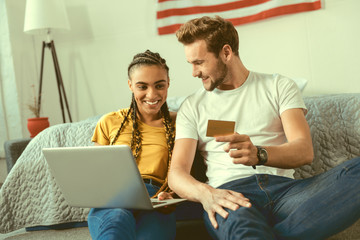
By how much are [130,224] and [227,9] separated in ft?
5.85

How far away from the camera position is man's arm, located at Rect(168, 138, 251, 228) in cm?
118

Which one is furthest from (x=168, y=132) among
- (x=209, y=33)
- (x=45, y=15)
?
(x=45, y=15)

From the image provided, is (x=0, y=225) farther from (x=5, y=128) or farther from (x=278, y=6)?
(x=278, y=6)

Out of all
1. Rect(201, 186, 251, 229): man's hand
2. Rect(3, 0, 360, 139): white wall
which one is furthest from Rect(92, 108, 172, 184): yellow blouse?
Rect(3, 0, 360, 139): white wall

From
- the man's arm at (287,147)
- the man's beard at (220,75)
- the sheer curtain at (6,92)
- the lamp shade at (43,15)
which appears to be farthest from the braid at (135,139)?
the sheer curtain at (6,92)

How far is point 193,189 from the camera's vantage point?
1.29 meters

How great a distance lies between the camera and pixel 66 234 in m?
1.80

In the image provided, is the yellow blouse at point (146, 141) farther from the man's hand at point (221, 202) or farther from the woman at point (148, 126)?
the man's hand at point (221, 202)

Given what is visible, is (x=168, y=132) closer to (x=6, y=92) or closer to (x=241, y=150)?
(x=241, y=150)

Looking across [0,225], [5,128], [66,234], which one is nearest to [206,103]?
[66,234]

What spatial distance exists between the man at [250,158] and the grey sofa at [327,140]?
23 cm

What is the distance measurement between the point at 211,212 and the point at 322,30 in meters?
1.67

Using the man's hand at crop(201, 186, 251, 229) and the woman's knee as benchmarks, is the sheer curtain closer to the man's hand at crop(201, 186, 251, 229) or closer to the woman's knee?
the woman's knee

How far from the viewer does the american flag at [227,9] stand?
2416 millimetres
